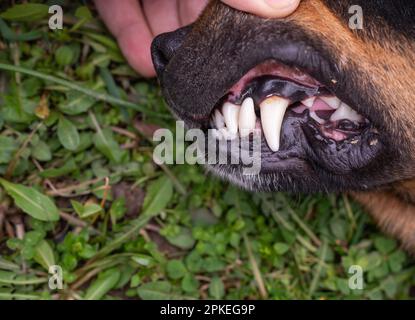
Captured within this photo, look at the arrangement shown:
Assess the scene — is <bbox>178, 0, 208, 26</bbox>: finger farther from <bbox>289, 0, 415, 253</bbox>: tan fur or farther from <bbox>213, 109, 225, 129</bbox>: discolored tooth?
<bbox>289, 0, 415, 253</bbox>: tan fur

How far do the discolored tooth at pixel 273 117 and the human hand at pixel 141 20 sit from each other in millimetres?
951

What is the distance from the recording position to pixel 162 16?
10.4 ft

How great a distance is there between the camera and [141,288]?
114 inches

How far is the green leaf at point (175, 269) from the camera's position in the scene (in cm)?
299

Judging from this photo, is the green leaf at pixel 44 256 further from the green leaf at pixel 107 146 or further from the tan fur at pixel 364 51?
the tan fur at pixel 364 51

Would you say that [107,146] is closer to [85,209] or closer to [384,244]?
[85,209]

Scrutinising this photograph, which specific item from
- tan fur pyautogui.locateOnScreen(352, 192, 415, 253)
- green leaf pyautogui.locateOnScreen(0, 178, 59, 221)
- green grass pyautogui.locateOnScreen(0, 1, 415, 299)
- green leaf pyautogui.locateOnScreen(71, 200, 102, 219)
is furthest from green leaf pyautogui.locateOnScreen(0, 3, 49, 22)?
tan fur pyautogui.locateOnScreen(352, 192, 415, 253)

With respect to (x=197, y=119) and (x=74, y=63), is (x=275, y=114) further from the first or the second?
(x=74, y=63)

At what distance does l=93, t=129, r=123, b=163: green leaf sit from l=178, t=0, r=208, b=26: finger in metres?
0.70

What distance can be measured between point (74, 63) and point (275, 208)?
49.8 inches

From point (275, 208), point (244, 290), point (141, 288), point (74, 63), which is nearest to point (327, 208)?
point (275, 208)

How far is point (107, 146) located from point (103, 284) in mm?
667

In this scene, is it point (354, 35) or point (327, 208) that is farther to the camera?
point (327, 208)

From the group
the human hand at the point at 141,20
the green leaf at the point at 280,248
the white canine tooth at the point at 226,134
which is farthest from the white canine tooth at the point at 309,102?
the green leaf at the point at 280,248
